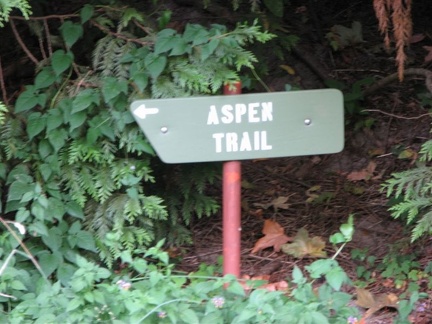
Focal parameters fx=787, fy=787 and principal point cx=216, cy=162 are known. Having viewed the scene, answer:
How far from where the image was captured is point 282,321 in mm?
3014

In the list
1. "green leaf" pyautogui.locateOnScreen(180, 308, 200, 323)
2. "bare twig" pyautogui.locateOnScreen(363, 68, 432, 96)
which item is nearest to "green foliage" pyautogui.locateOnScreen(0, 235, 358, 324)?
"green leaf" pyautogui.locateOnScreen(180, 308, 200, 323)

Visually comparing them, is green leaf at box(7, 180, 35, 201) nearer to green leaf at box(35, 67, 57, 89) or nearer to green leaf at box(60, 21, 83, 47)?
green leaf at box(35, 67, 57, 89)

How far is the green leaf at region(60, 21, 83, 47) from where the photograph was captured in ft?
12.3

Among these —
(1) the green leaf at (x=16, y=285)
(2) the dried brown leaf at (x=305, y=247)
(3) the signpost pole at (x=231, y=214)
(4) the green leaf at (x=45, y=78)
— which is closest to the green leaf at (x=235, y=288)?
(3) the signpost pole at (x=231, y=214)

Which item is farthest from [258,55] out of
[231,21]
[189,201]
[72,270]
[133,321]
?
[133,321]

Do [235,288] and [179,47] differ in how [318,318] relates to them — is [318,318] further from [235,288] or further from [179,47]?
[179,47]

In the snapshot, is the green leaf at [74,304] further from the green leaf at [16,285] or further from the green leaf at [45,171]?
the green leaf at [45,171]

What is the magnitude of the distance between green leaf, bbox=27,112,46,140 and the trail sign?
23.8 inches

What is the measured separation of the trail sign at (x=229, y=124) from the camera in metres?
3.31

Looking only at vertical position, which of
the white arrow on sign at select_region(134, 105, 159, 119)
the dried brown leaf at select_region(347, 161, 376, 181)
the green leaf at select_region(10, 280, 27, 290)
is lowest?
the dried brown leaf at select_region(347, 161, 376, 181)

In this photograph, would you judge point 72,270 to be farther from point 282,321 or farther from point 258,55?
point 258,55

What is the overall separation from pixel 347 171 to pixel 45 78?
88.1 inches

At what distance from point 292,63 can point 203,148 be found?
2.52m

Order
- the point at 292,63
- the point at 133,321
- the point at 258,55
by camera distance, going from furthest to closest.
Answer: the point at 292,63 < the point at 258,55 < the point at 133,321
